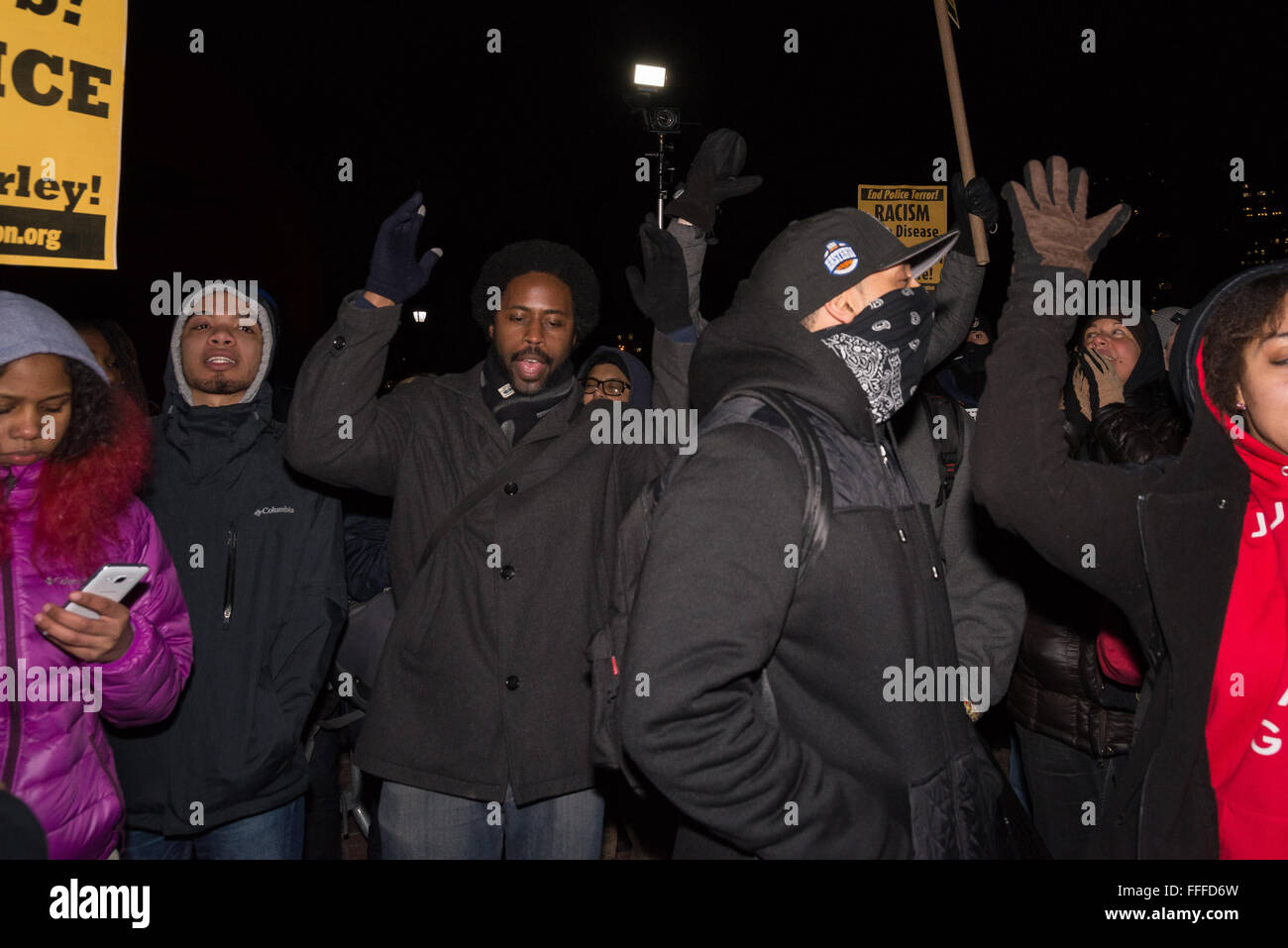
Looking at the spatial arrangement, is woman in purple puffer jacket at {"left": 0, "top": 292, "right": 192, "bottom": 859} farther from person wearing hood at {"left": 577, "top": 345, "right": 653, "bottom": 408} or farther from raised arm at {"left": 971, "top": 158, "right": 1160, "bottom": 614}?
person wearing hood at {"left": 577, "top": 345, "right": 653, "bottom": 408}

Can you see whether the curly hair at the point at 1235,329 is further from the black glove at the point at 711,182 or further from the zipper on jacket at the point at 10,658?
the zipper on jacket at the point at 10,658

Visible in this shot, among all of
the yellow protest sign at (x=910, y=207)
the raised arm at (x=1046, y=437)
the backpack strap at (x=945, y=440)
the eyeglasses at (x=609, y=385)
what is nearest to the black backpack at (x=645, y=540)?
the raised arm at (x=1046, y=437)

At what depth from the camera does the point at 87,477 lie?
260 centimetres

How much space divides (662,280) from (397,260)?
89 cm

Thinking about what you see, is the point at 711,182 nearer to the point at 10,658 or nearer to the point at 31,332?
the point at 31,332

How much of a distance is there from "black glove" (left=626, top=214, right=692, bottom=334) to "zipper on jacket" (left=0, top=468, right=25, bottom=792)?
1974 mm

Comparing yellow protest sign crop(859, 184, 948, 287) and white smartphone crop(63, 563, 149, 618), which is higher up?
yellow protest sign crop(859, 184, 948, 287)

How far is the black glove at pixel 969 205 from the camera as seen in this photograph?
351cm

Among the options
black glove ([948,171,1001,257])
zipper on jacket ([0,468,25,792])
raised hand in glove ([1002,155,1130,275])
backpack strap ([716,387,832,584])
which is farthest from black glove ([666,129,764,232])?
zipper on jacket ([0,468,25,792])

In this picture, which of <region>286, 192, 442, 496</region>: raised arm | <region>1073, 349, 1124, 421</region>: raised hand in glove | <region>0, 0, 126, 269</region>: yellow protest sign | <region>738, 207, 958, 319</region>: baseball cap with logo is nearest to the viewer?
<region>738, 207, 958, 319</region>: baseball cap with logo

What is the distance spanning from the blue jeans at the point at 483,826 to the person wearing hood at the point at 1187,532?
1661 mm

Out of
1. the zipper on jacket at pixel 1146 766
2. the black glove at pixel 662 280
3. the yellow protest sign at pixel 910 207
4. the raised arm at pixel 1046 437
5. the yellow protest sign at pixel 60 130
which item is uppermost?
the yellow protest sign at pixel 910 207

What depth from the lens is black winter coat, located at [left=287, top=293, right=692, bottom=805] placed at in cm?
305

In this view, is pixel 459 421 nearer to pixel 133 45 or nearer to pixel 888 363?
pixel 888 363
